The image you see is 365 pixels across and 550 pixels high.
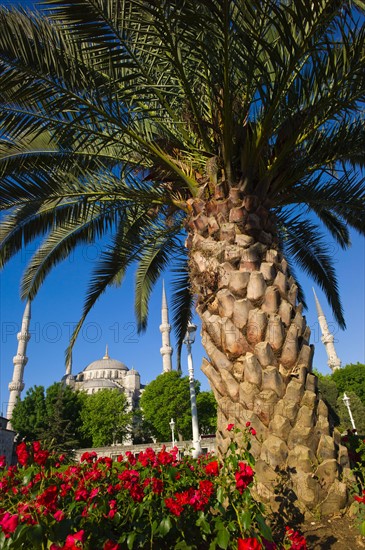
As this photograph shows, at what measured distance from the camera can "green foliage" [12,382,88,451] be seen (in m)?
35.6

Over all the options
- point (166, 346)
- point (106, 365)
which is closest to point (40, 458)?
point (166, 346)

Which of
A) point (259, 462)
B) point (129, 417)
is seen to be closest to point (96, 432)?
point (129, 417)

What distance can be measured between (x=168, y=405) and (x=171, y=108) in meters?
39.2

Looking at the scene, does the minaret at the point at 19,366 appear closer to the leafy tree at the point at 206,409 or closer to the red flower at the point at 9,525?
the leafy tree at the point at 206,409

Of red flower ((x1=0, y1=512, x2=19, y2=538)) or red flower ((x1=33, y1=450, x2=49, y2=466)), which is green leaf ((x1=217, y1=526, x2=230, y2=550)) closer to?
red flower ((x1=0, y1=512, x2=19, y2=538))

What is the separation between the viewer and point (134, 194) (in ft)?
16.6

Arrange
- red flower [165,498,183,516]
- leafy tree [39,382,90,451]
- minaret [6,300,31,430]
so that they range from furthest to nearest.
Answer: minaret [6,300,31,430], leafy tree [39,382,90,451], red flower [165,498,183,516]

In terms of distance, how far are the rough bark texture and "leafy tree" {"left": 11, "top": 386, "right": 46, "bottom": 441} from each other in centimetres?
3846

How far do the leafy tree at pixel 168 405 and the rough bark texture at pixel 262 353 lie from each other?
37.0m

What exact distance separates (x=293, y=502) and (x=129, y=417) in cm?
4319

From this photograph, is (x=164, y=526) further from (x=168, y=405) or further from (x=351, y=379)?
(x=168, y=405)

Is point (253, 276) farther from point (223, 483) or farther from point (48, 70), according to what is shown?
point (48, 70)

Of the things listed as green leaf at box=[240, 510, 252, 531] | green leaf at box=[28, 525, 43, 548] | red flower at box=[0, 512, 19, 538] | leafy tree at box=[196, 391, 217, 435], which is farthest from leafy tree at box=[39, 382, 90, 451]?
green leaf at box=[28, 525, 43, 548]

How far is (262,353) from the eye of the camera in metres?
3.45
